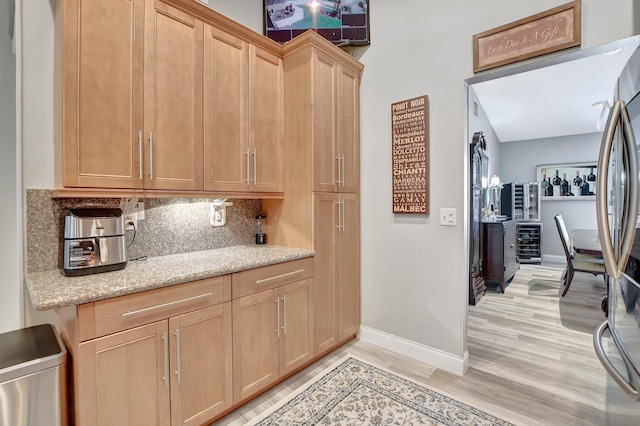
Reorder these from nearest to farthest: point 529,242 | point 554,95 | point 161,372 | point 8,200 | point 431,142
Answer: point 161,372
point 8,200
point 431,142
point 554,95
point 529,242

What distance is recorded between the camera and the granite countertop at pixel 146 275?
1.18 metres

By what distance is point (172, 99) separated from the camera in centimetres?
174

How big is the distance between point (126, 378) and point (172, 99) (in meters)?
1.50

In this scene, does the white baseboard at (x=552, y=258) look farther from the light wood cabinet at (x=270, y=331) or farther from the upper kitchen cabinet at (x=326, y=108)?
the light wood cabinet at (x=270, y=331)

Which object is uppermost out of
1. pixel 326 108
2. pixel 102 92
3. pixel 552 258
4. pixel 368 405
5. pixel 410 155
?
pixel 326 108

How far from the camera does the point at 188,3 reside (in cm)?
176

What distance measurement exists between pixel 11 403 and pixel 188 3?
2150mm

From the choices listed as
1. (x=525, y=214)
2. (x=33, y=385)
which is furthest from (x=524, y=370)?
(x=525, y=214)

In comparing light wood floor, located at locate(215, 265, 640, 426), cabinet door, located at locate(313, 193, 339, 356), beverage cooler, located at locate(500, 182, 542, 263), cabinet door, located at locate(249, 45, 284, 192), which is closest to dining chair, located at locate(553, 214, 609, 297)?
light wood floor, located at locate(215, 265, 640, 426)

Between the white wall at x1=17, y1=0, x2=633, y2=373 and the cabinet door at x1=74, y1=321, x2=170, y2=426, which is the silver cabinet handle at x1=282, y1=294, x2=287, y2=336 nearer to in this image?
the cabinet door at x1=74, y1=321, x2=170, y2=426

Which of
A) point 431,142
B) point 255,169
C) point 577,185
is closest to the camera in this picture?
point 255,169

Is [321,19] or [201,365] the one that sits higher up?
[321,19]

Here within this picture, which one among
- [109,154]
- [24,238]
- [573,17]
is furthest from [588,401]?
[24,238]

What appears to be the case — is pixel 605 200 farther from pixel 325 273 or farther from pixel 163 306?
pixel 163 306
